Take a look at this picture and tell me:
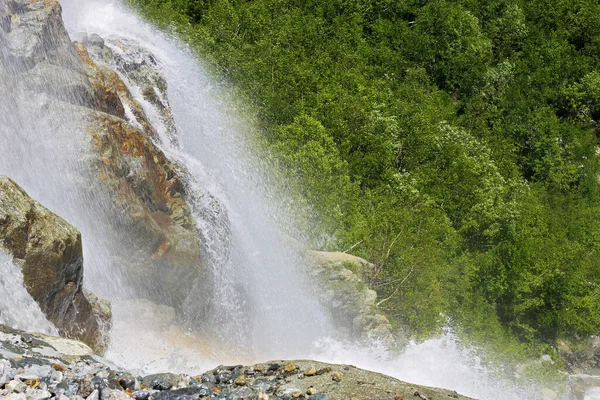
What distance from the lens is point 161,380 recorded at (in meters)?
11.5

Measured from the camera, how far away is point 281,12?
2436 inches

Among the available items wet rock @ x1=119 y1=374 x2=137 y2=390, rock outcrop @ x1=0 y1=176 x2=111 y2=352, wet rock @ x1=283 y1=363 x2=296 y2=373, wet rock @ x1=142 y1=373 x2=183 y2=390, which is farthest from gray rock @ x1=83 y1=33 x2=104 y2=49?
wet rock @ x1=119 y1=374 x2=137 y2=390

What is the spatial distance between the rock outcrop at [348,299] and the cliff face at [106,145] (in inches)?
338

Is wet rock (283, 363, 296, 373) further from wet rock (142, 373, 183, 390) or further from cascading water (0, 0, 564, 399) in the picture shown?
cascading water (0, 0, 564, 399)

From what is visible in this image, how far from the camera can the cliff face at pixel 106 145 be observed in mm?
21766

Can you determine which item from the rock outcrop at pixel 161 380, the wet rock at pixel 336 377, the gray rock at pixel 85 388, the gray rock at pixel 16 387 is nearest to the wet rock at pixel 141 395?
the rock outcrop at pixel 161 380

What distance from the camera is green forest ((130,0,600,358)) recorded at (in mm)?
41562

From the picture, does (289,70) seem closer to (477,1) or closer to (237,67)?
(237,67)

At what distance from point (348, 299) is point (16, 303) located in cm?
1989

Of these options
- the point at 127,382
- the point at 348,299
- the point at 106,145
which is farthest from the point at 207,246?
the point at 127,382

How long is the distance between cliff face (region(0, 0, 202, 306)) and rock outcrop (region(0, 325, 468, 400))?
896 centimetres

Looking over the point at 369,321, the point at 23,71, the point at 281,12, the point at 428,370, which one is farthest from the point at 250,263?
the point at 281,12

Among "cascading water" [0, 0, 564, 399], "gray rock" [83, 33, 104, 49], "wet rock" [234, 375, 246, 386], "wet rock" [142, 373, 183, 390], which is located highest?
"gray rock" [83, 33, 104, 49]

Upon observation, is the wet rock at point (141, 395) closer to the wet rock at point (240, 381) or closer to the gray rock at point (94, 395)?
the gray rock at point (94, 395)
